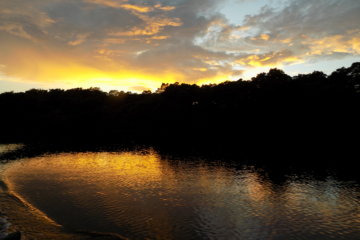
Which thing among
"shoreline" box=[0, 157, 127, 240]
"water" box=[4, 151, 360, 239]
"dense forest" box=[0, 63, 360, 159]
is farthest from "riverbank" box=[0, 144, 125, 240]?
"dense forest" box=[0, 63, 360, 159]

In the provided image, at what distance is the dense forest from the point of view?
83.9 m

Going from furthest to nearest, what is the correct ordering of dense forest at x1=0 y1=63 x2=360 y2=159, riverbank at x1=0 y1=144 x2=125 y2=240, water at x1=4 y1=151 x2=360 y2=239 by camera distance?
dense forest at x1=0 y1=63 x2=360 y2=159 < water at x1=4 y1=151 x2=360 y2=239 < riverbank at x1=0 y1=144 x2=125 y2=240

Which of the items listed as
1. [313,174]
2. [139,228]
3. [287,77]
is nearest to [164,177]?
[139,228]

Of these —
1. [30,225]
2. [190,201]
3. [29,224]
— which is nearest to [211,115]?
[190,201]

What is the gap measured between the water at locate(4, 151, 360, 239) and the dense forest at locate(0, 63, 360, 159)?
33.0 meters

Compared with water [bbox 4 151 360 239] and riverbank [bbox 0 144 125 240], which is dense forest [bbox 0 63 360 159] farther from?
riverbank [bbox 0 144 125 240]

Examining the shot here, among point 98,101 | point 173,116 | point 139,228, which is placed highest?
point 98,101

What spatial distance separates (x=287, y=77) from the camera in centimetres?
9919

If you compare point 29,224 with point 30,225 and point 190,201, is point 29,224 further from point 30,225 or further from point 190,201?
point 190,201

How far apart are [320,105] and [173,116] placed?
64.2m

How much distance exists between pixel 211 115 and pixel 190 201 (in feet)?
298

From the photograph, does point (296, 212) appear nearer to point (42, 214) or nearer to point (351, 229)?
point (351, 229)

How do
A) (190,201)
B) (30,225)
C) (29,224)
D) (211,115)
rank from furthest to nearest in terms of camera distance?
(211,115), (190,201), (29,224), (30,225)

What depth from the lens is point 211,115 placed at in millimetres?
118500
